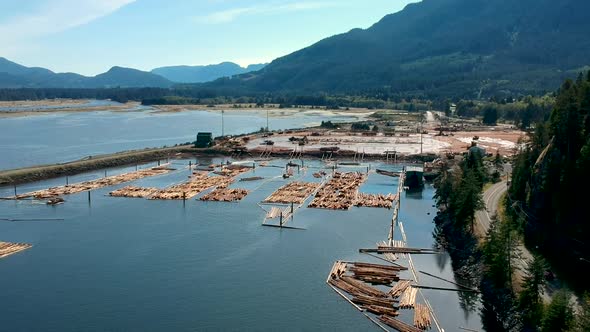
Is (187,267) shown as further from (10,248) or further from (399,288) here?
(399,288)

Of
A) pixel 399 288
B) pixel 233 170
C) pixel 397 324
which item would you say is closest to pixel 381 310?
pixel 397 324

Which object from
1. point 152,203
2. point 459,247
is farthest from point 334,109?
point 459,247

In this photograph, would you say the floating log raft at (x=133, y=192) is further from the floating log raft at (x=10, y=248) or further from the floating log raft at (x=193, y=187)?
the floating log raft at (x=10, y=248)

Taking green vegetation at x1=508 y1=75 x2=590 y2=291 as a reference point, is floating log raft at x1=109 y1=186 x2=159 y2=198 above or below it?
below

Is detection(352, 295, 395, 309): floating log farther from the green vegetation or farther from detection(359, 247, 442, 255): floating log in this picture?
the green vegetation

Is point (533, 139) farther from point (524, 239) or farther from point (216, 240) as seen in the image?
point (216, 240)

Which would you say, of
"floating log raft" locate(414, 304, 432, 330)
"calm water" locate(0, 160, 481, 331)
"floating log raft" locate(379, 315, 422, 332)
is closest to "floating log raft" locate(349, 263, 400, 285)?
"calm water" locate(0, 160, 481, 331)

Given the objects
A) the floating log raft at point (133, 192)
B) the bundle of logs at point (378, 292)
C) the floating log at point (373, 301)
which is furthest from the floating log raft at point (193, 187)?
the floating log at point (373, 301)
